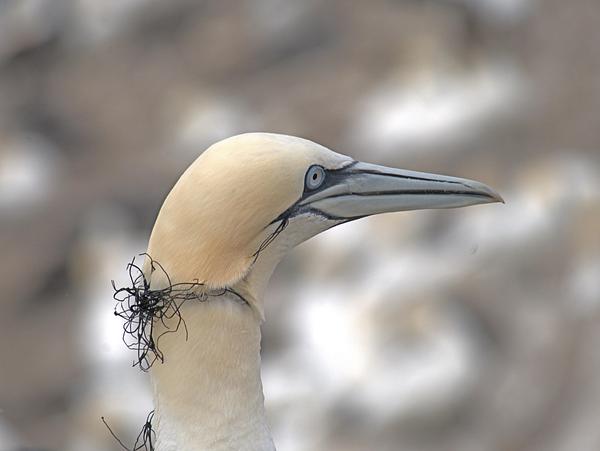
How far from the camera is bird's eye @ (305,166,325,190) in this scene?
8.61 ft

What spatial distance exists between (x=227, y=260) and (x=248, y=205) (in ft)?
0.47

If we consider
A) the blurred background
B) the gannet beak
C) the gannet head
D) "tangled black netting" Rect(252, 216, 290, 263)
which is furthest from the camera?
the blurred background

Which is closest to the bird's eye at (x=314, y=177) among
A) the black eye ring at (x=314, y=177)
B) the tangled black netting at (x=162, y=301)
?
the black eye ring at (x=314, y=177)

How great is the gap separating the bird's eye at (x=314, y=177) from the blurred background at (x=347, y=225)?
9.68ft

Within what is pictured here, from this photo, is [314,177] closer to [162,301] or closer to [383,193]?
[383,193]

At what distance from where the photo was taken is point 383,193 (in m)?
2.78

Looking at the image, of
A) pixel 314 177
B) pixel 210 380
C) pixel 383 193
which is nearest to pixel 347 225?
pixel 383 193

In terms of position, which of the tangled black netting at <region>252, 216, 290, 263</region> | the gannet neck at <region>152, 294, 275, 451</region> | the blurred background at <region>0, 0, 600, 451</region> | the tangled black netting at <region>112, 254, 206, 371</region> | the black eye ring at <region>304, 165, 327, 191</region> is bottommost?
the gannet neck at <region>152, 294, 275, 451</region>

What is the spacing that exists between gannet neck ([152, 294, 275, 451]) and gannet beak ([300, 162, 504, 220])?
1.21ft

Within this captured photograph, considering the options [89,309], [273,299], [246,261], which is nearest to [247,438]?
[246,261]

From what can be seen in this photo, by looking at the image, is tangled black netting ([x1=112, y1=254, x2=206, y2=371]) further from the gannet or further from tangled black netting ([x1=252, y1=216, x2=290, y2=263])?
tangled black netting ([x1=252, y1=216, x2=290, y2=263])

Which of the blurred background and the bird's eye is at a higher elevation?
the blurred background

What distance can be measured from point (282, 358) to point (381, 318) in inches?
23.8

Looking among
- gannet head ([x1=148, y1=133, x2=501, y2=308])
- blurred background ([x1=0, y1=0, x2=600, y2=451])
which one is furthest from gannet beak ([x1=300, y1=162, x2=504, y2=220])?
blurred background ([x1=0, y1=0, x2=600, y2=451])
